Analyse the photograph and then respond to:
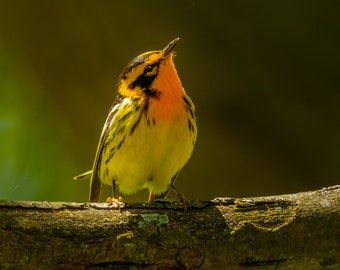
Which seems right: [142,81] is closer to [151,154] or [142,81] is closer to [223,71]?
[151,154]

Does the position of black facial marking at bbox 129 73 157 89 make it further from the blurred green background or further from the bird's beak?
the blurred green background

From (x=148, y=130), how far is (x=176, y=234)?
3.18 feet

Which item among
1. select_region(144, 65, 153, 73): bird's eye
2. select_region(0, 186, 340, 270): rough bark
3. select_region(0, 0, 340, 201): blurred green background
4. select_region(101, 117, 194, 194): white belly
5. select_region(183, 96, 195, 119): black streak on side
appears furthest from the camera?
select_region(0, 0, 340, 201): blurred green background

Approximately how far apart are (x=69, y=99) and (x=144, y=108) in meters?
0.98

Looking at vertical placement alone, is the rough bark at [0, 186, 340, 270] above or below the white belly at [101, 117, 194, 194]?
below

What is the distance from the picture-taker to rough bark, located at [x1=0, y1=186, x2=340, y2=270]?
96.2 inches

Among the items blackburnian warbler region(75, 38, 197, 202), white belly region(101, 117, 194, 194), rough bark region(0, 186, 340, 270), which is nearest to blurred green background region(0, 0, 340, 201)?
blackburnian warbler region(75, 38, 197, 202)

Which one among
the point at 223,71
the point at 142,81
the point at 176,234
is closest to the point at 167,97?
the point at 142,81

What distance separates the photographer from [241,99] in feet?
13.6

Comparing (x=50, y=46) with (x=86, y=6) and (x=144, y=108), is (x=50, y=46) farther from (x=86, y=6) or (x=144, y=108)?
(x=144, y=108)

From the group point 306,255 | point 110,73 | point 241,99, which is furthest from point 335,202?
point 110,73

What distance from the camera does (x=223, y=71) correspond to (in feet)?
13.6

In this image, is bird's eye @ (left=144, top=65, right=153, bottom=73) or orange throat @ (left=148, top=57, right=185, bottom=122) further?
bird's eye @ (left=144, top=65, right=153, bottom=73)

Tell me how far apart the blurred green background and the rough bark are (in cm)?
136
